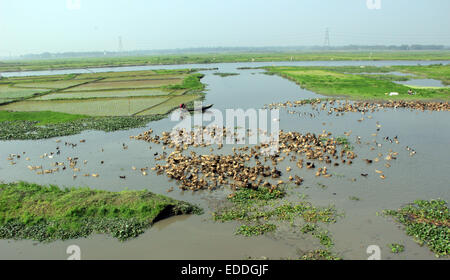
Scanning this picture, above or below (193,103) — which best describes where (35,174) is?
below

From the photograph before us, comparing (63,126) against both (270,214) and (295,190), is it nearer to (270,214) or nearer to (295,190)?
(295,190)

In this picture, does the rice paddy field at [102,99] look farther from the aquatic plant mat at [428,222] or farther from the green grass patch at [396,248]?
the green grass patch at [396,248]

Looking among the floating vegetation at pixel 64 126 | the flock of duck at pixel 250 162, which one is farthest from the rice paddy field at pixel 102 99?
the flock of duck at pixel 250 162

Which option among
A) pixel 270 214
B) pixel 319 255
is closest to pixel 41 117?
pixel 270 214

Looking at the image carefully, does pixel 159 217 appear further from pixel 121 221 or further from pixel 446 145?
pixel 446 145

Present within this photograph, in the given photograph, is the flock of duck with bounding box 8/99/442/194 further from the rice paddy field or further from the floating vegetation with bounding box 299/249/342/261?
the rice paddy field
